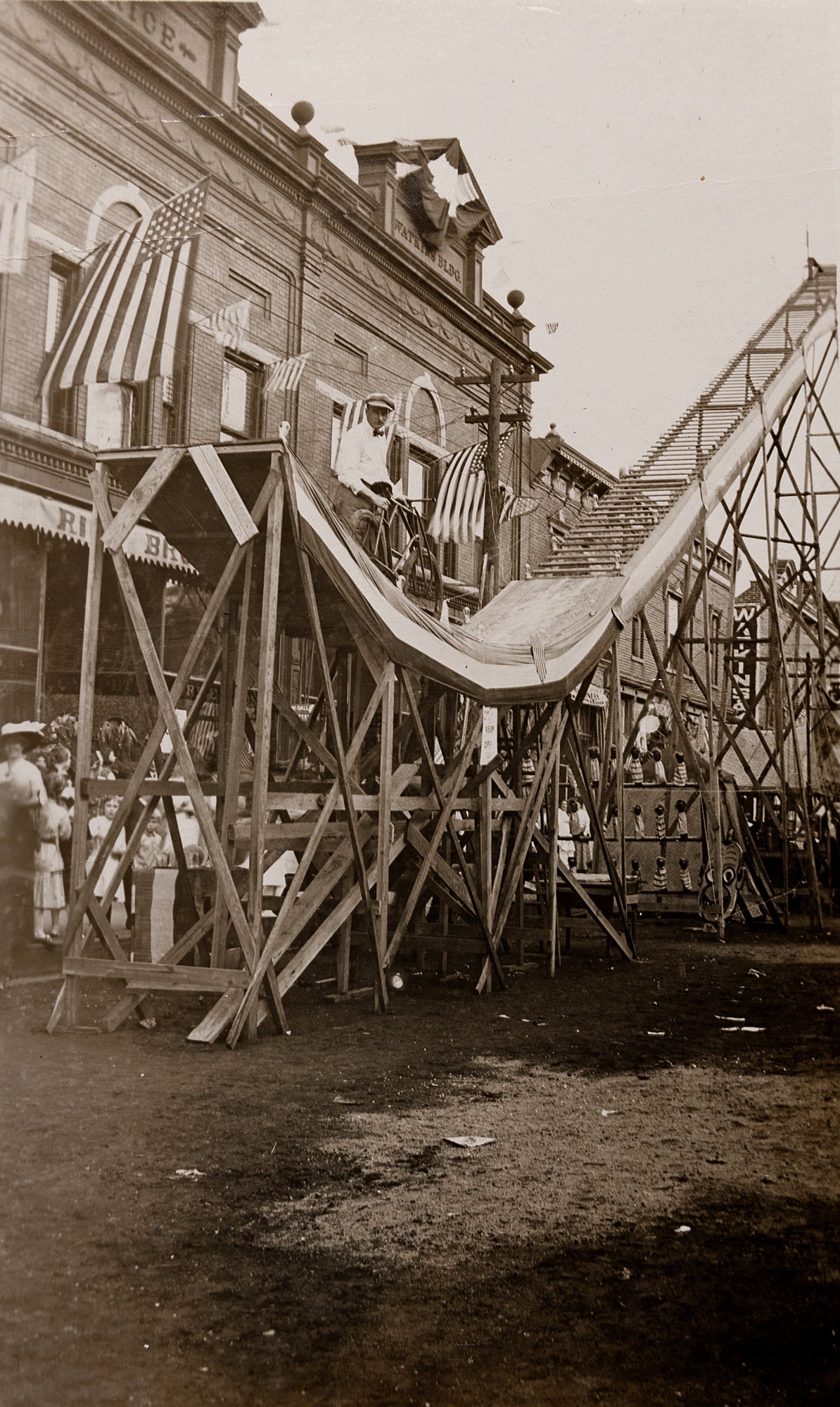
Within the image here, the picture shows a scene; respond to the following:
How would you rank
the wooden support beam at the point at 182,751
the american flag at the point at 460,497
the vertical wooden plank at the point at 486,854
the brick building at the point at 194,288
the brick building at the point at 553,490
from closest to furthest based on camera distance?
the wooden support beam at the point at 182,751 < the vertical wooden plank at the point at 486,854 < the brick building at the point at 194,288 < the american flag at the point at 460,497 < the brick building at the point at 553,490

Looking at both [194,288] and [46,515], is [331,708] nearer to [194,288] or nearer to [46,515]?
[46,515]

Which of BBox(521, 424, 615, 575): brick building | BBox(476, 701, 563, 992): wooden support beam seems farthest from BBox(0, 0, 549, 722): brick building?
BBox(476, 701, 563, 992): wooden support beam

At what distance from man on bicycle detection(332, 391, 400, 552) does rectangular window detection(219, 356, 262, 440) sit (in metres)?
3.36

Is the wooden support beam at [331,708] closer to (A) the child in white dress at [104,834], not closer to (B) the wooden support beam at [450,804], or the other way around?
(B) the wooden support beam at [450,804]

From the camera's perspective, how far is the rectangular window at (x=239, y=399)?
48.8 ft

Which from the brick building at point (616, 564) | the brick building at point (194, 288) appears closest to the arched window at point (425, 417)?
the brick building at point (194, 288)

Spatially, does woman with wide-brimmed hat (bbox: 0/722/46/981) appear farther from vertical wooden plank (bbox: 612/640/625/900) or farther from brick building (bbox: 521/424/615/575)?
brick building (bbox: 521/424/615/575)

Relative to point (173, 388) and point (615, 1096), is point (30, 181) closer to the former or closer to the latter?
point (173, 388)

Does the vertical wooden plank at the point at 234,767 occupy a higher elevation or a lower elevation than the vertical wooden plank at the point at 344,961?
higher

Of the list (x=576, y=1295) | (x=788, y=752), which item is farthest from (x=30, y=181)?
(x=788, y=752)

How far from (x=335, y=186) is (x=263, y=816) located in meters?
10.2

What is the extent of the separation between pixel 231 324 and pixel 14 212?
671 centimetres

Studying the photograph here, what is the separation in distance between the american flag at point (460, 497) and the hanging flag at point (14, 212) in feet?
20.7

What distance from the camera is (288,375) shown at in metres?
15.4
